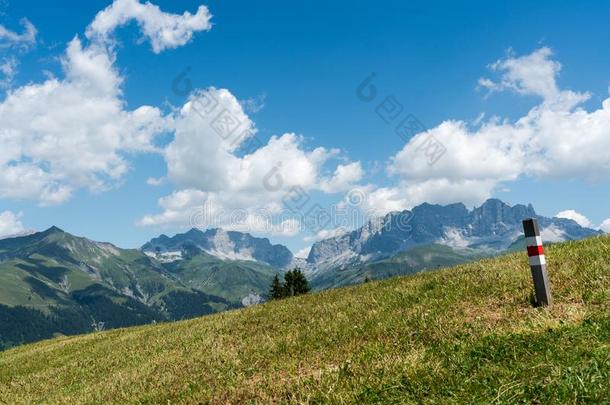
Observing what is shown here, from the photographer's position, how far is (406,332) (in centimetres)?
1042

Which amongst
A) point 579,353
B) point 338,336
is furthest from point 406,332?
point 579,353

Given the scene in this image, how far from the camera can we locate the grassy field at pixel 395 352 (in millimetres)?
6660

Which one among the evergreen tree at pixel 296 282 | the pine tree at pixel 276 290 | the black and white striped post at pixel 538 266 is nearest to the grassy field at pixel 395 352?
the black and white striped post at pixel 538 266

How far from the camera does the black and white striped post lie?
10.4 m

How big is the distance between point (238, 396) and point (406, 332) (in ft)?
13.2

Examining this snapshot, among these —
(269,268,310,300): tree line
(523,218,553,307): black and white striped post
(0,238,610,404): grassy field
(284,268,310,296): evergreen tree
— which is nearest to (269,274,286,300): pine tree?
(269,268,310,300): tree line

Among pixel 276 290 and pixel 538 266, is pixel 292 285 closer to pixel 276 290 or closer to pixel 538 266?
pixel 276 290

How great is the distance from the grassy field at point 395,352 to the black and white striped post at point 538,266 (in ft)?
1.08

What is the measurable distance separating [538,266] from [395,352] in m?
3.93

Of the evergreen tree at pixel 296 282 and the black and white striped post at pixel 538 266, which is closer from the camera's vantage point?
the black and white striped post at pixel 538 266

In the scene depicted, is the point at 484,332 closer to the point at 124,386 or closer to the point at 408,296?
the point at 408,296

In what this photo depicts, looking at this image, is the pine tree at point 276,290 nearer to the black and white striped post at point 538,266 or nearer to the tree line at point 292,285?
the tree line at point 292,285

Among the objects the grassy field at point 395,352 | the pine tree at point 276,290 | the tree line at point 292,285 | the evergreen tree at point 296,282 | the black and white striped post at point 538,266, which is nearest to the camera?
the grassy field at point 395,352

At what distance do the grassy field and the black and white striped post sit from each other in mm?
329
